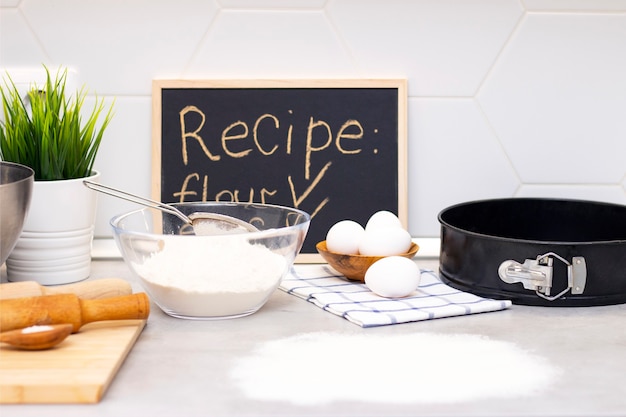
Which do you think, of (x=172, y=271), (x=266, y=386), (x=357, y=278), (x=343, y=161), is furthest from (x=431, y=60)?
(x=266, y=386)

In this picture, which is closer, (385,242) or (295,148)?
(385,242)

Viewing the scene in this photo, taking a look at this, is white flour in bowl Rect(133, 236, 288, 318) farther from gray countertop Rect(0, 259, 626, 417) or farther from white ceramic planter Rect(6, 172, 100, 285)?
white ceramic planter Rect(6, 172, 100, 285)

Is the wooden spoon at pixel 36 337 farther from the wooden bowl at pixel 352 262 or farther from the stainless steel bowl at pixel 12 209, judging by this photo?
the wooden bowl at pixel 352 262

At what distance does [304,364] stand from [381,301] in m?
0.26

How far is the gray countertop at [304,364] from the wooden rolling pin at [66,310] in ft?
0.14

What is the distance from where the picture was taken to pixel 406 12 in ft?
4.99

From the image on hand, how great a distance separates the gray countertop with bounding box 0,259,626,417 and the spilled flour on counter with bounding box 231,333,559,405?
11mm

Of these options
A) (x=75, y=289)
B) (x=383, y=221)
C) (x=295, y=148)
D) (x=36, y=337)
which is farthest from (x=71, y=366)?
(x=295, y=148)

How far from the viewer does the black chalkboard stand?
5.00 ft

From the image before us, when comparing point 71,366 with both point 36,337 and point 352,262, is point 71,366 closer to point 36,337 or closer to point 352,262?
point 36,337

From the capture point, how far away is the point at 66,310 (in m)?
1.06

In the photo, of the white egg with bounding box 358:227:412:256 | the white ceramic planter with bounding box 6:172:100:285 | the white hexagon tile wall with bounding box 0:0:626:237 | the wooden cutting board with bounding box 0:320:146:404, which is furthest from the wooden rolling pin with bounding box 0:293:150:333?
the white hexagon tile wall with bounding box 0:0:626:237

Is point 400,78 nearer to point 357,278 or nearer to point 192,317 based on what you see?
point 357,278

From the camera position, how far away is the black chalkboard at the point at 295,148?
1.52m
